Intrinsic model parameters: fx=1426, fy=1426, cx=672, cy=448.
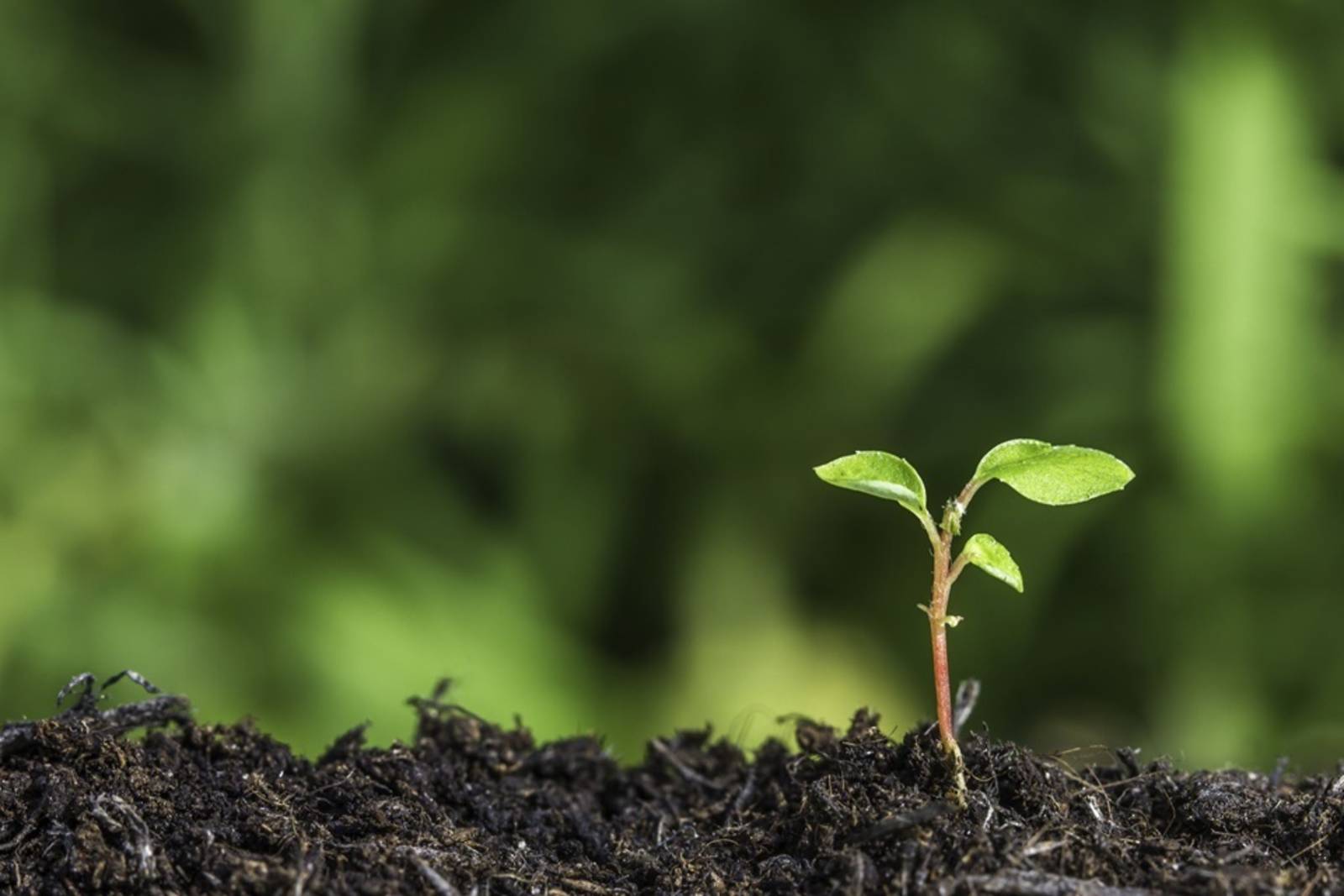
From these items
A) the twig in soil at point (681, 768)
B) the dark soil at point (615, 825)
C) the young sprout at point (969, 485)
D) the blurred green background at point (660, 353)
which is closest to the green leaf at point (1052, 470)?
the young sprout at point (969, 485)

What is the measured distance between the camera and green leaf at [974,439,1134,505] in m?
0.71

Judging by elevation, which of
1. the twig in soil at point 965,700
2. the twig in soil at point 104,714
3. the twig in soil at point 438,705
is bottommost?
the twig in soil at point 104,714

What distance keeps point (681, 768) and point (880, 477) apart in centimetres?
36

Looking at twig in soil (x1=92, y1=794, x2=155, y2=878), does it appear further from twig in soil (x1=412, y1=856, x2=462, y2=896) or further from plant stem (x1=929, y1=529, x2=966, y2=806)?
plant stem (x1=929, y1=529, x2=966, y2=806)

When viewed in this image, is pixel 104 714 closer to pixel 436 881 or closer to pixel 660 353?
pixel 436 881

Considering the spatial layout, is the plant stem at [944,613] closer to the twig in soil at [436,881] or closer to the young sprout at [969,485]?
the young sprout at [969,485]

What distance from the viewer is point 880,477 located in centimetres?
73

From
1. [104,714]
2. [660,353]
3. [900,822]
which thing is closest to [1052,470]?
[900,822]

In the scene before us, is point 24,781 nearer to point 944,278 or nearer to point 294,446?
point 294,446

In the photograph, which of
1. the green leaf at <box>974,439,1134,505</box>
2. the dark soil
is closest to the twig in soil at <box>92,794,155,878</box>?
the dark soil

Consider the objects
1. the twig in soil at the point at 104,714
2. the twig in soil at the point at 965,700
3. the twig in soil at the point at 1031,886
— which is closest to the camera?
the twig in soil at the point at 1031,886

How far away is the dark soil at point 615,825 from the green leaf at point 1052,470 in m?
0.15

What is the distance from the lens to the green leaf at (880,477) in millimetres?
703

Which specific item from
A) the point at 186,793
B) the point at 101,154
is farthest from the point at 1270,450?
the point at 101,154
